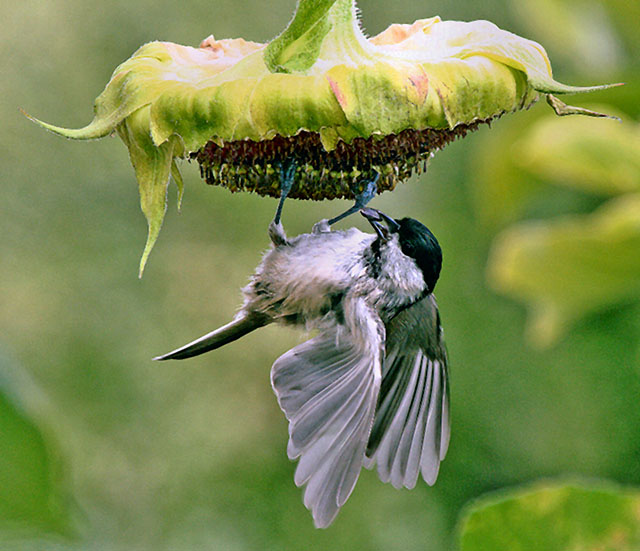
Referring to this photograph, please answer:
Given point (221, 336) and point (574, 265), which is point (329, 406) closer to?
point (221, 336)

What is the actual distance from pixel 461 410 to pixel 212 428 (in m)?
1.02

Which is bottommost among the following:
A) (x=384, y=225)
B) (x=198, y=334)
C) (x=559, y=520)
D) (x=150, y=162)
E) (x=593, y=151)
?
(x=198, y=334)

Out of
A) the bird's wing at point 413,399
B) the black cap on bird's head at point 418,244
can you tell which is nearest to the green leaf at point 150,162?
the black cap on bird's head at point 418,244

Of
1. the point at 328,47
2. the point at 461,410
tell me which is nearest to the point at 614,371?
the point at 461,410

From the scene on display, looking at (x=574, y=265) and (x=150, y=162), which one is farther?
(x=574, y=265)

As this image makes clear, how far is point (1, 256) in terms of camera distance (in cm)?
371

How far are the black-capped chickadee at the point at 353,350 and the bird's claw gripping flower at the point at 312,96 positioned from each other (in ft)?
0.67

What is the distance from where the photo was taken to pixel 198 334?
11.9 ft

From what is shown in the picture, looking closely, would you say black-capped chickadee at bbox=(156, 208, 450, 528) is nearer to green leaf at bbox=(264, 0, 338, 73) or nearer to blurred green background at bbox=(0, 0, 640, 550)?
green leaf at bbox=(264, 0, 338, 73)

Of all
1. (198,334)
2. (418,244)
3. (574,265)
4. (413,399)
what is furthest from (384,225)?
(198,334)

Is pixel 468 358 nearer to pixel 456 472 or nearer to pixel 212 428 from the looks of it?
pixel 456 472

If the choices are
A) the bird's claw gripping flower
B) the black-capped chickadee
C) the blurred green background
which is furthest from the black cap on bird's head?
the blurred green background

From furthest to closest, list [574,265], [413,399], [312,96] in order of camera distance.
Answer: [574,265] < [413,399] < [312,96]

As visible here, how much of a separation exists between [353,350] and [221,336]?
144 mm
